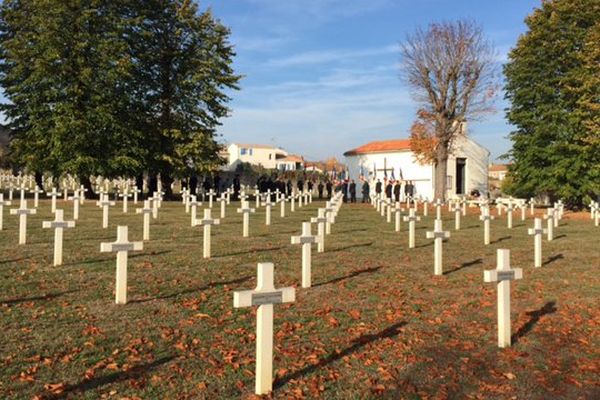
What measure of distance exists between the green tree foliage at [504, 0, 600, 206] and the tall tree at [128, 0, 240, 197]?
65.5 ft

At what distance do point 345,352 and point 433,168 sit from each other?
52.5 m

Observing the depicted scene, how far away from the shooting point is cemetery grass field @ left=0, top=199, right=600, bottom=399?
5.07 m

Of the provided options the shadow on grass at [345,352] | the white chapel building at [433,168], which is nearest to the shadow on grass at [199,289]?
the shadow on grass at [345,352]

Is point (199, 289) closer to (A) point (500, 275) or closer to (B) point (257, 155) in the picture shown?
(A) point (500, 275)

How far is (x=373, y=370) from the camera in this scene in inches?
216

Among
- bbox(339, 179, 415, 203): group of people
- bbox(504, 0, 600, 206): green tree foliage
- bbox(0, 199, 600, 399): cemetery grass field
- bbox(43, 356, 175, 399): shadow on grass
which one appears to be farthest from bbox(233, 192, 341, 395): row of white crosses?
bbox(339, 179, 415, 203): group of people

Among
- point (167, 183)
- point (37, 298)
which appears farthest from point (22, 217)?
point (167, 183)

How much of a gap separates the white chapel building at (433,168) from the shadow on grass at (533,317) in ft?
157

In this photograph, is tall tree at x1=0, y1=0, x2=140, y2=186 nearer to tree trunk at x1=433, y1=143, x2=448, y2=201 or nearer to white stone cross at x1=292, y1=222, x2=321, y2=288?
tree trunk at x1=433, y1=143, x2=448, y2=201

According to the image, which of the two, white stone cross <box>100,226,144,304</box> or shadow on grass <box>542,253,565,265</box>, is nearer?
white stone cross <box>100,226,144,304</box>

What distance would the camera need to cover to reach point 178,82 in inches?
1523

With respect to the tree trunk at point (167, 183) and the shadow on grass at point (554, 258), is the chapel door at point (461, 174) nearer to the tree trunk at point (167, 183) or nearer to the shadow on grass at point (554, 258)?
the tree trunk at point (167, 183)

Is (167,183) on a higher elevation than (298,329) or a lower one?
higher

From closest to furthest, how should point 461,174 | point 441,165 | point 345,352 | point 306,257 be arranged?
point 345,352
point 306,257
point 441,165
point 461,174
